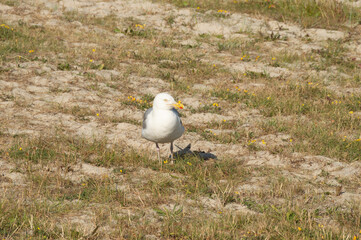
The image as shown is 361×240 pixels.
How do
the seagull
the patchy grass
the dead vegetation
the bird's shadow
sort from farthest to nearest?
the patchy grass → the bird's shadow → the seagull → the dead vegetation

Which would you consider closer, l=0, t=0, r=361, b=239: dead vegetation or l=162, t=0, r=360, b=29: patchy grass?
l=0, t=0, r=361, b=239: dead vegetation

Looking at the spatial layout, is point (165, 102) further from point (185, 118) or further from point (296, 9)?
point (296, 9)

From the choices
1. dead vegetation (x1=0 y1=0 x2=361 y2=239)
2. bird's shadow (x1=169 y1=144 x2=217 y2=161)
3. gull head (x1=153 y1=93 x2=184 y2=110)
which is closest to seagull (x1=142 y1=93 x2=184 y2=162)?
gull head (x1=153 y1=93 x2=184 y2=110)

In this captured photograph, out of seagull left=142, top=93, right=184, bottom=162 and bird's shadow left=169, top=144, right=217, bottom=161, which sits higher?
seagull left=142, top=93, right=184, bottom=162

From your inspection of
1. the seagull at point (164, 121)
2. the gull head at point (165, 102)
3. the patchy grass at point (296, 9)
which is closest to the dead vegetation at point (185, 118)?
the patchy grass at point (296, 9)

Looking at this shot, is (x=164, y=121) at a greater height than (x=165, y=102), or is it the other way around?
(x=165, y=102)

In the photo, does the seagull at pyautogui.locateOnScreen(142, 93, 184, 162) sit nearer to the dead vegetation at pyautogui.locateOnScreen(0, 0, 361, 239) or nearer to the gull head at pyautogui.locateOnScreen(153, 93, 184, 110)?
the gull head at pyautogui.locateOnScreen(153, 93, 184, 110)

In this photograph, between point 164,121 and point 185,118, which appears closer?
point 164,121

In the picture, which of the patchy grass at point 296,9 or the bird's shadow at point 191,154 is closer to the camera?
the bird's shadow at point 191,154

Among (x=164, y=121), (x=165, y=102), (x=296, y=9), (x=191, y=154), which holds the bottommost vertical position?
(x=191, y=154)

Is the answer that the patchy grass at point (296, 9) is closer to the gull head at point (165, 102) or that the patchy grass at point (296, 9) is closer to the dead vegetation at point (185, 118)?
the dead vegetation at point (185, 118)

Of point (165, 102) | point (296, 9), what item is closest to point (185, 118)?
point (165, 102)

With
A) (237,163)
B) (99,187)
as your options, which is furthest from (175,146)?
(99,187)

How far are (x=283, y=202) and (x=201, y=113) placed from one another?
10.9 feet
